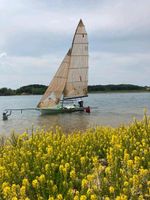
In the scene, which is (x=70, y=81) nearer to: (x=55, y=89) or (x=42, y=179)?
(x=55, y=89)

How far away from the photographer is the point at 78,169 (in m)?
6.76

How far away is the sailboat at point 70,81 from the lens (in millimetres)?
49844

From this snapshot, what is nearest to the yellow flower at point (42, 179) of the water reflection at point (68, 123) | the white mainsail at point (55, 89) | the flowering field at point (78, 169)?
the flowering field at point (78, 169)

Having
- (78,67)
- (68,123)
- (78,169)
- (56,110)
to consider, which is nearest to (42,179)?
(78,169)

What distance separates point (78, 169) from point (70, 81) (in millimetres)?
44480

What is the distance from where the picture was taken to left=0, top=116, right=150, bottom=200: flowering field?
4.75 metres

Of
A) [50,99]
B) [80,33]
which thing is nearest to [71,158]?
[50,99]

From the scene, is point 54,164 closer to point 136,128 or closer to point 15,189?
point 15,189

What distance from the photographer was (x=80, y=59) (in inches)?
2045

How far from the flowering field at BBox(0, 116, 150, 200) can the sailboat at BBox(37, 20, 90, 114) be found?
132 feet

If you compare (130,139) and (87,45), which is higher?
(87,45)

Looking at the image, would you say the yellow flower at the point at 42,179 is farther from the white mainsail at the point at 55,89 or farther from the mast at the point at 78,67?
the mast at the point at 78,67

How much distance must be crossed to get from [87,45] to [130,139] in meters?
46.1

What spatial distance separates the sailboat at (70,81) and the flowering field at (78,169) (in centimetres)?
4019
